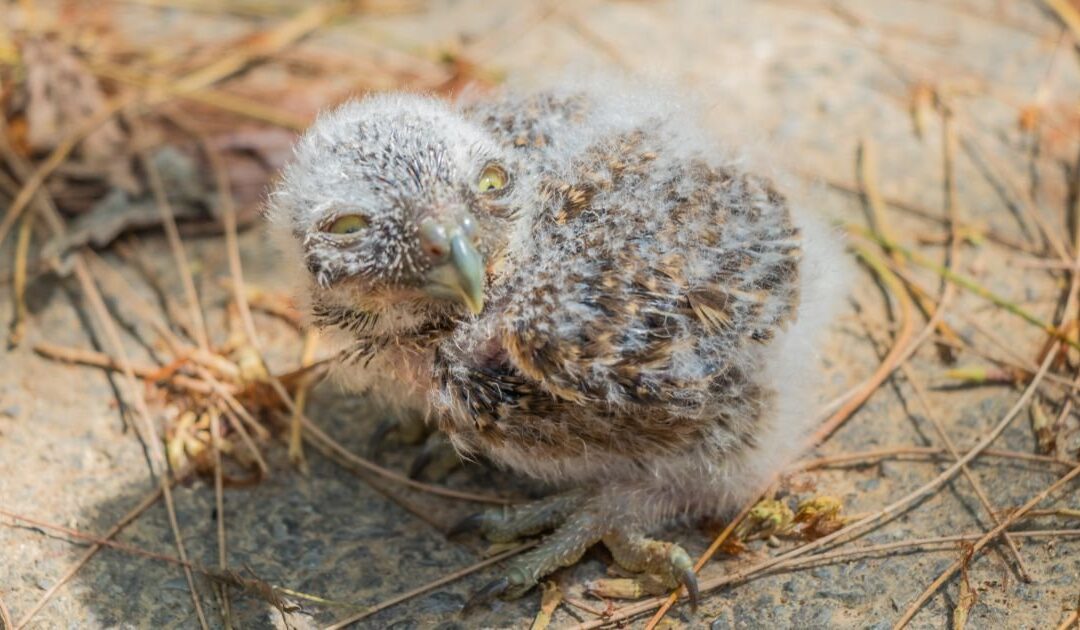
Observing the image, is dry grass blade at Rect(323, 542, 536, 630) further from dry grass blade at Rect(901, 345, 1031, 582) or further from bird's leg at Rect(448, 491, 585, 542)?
dry grass blade at Rect(901, 345, 1031, 582)

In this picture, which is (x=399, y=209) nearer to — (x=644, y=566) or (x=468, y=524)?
(x=468, y=524)

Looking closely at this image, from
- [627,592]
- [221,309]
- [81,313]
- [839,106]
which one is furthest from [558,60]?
[627,592]

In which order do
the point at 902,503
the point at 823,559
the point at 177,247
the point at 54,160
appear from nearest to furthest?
the point at 823,559 < the point at 902,503 < the point at 177,247 < the point at 54,160

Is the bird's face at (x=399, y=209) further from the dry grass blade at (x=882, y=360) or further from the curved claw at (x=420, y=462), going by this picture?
the dry grass blade at (x=882, y=360)

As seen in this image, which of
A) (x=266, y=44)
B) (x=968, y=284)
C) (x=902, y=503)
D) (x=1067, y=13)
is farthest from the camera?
(x=266, y=44)

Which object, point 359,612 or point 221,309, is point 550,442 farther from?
point 221,309

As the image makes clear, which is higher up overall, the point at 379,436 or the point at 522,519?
the point at 379,436

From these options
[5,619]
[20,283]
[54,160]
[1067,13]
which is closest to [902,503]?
[5,619]
